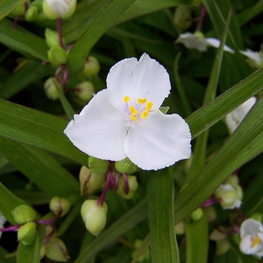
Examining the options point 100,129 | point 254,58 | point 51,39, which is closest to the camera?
point 100,129

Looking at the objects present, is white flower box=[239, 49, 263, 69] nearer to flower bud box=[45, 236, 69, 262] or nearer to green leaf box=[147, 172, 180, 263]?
Answer: green leaf box=[147, 172, 180, 263]

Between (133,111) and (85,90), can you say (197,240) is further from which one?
(85,90)

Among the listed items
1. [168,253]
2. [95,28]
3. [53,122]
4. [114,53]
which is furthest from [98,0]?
[168,253]

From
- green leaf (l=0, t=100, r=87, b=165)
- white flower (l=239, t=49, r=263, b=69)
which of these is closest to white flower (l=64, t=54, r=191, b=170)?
green leaf (l=0, t=100, r=87, b=165)

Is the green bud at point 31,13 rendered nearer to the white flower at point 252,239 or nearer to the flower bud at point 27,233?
the flower bud at point 27,233

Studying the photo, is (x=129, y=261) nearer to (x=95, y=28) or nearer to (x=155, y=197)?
(x=155, y=197)

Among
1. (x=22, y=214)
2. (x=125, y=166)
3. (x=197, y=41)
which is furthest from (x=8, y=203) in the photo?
(x=197, y=41)
